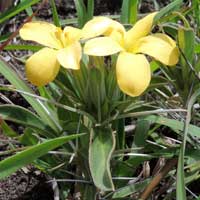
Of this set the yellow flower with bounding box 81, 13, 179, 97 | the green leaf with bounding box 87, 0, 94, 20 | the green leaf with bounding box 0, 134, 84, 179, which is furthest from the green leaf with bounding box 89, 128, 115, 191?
the green leaf with bounding box 87, 0, 94, 20

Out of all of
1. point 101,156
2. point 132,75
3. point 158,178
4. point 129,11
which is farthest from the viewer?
point 129,11

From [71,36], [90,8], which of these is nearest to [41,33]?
[71,36]

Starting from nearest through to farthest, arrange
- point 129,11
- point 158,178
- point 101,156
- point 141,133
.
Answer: point 101,156 → point 158,178 → point 141,133 → point 129,11

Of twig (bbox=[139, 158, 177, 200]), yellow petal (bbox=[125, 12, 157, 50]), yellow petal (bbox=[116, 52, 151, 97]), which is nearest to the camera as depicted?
yellow petal (bbox=[116, 52, 151, 97])

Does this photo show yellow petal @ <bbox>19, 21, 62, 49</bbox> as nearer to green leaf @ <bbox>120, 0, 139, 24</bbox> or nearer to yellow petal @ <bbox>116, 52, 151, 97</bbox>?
yellow petal @ <bbox>116, 52, 151, 97</bbox>

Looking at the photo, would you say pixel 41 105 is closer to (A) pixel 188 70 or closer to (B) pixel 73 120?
(B) pixel 73 120

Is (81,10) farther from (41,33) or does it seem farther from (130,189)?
(130,189)

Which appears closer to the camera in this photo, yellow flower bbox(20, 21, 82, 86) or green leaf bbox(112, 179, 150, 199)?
yellow flower bbox(20, 21, 82, 86)
